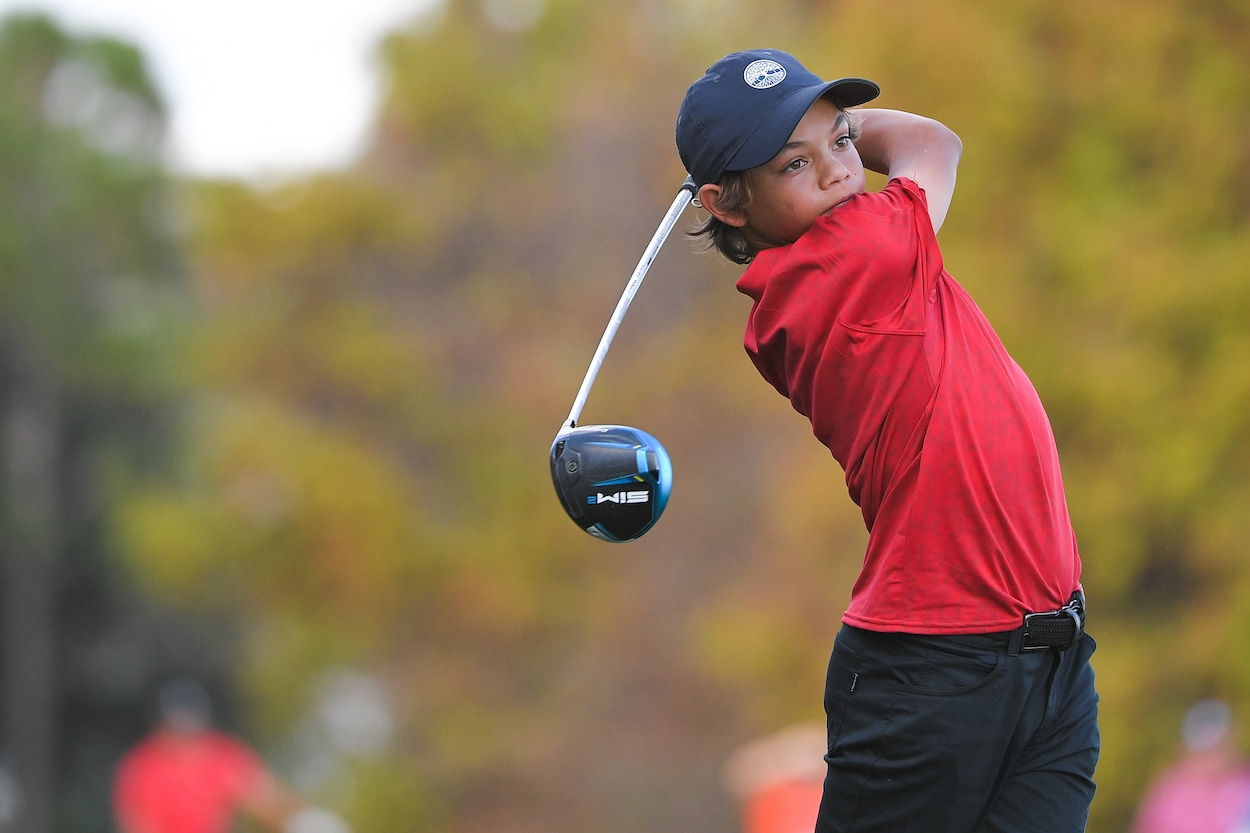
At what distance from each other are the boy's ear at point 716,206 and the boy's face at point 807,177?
75 millimetres

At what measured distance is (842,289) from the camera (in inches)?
113

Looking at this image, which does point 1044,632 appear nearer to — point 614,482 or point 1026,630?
point 1026,630

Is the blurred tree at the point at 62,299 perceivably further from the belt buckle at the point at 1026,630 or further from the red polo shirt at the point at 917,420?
the belt buckle at the point at 1026,630

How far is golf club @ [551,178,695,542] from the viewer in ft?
10.6

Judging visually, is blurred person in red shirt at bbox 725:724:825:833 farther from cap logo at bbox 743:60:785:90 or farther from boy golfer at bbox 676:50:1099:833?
cap logo at bbox 743:60:785:90

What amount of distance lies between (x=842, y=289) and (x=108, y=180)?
892 inches

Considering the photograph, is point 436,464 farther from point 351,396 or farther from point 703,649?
point 703,649

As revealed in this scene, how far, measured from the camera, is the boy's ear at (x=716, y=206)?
121 inches

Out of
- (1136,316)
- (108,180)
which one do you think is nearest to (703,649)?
(1136,316)

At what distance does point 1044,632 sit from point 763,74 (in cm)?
122

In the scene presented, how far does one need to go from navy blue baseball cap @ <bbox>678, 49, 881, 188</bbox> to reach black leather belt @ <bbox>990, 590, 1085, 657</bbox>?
40.5 inches

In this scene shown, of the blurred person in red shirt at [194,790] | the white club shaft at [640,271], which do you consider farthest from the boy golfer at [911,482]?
the blurred person in red shirt at [194,790]

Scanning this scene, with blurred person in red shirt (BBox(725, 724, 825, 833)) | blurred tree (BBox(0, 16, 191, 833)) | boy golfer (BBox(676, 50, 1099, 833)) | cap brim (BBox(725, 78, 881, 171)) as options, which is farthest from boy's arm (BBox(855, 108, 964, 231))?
blurred tree (BBox(0, 16, 191, 833))

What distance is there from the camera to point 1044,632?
2.93 meters
